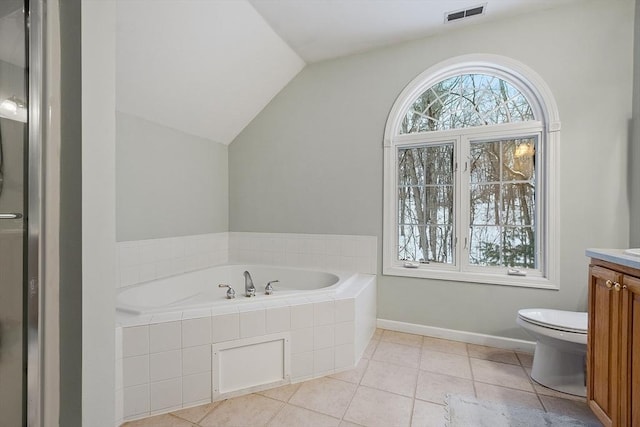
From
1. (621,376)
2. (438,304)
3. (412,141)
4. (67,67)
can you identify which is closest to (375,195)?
(412,141)

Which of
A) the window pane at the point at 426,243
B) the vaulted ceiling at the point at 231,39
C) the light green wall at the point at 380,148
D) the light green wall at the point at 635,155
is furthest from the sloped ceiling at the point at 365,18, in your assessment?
the window pane at the point at 426,243

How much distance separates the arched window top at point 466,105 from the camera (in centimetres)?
245

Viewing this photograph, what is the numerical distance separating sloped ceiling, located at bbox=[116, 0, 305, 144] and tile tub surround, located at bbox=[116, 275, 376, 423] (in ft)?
5.71

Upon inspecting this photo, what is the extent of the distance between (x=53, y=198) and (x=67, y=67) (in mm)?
462

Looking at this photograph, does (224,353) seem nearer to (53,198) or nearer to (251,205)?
(53,198)

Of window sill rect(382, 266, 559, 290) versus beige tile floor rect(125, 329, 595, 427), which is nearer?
beige tile floor rect(125, 329, 595, 427)

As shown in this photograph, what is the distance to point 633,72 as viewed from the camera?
2.04 m

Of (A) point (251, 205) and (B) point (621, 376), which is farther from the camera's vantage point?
(A) point (251, 205)

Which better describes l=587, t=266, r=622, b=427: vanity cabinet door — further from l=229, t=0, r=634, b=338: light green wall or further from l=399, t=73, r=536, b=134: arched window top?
l=399, t=73, r=536, b=134: arched window top

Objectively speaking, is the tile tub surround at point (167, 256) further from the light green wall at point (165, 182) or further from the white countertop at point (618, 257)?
the white countertop at point (618, 257)

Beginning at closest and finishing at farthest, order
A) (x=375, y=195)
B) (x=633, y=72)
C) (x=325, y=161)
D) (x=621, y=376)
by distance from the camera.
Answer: (x=621, y=376) < (x=633, y=72) < (x=375, y=195) < (x=325, y=161)

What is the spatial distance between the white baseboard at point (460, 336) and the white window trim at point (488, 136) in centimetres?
46

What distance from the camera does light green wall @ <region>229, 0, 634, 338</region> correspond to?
209cm

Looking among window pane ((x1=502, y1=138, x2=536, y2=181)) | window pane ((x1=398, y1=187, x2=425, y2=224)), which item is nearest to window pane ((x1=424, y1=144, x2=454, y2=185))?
window pane ((x1=398, y1=187, x2=425, y2=224))
